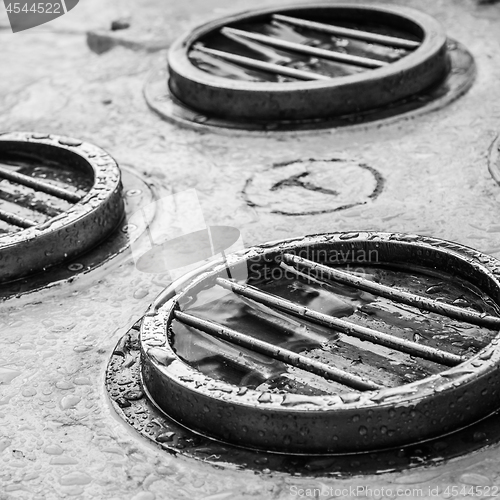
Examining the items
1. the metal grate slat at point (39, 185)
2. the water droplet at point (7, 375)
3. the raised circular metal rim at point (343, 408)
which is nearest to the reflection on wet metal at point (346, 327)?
the raised circular metal rim at point (343, 408)

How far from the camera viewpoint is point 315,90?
3.26m

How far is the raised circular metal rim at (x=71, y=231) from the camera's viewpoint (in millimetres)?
2594

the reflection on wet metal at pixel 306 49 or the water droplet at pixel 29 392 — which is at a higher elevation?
the reflection on wet metal at pixel 306 49

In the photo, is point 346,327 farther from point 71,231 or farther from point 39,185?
point 39,185

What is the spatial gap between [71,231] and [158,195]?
1.54 ft

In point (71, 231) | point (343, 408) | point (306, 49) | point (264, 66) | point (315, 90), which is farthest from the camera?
point (306, 49)

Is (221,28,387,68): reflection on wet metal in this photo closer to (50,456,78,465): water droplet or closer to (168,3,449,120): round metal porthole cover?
(168,3,449,120): round metal porthole cover

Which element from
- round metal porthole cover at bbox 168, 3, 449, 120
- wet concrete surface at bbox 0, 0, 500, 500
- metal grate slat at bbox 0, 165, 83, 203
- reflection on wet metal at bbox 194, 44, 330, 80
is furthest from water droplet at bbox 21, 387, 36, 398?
reflection on wet metal at bbox 194, 44, 330, 80

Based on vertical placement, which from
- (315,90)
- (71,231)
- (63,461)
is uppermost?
(315,90)

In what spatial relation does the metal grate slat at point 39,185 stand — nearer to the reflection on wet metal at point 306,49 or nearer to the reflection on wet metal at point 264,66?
the reflection on wet metal at point 264,66

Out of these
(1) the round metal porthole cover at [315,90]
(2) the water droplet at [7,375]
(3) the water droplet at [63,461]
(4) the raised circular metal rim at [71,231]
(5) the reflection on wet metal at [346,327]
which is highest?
(1) the round metal porthole cover at [315,90]

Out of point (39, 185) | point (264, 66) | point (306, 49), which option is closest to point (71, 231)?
point (39, 185)

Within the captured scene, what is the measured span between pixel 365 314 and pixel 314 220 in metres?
0.61

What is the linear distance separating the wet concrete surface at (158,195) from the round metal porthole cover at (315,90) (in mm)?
131
